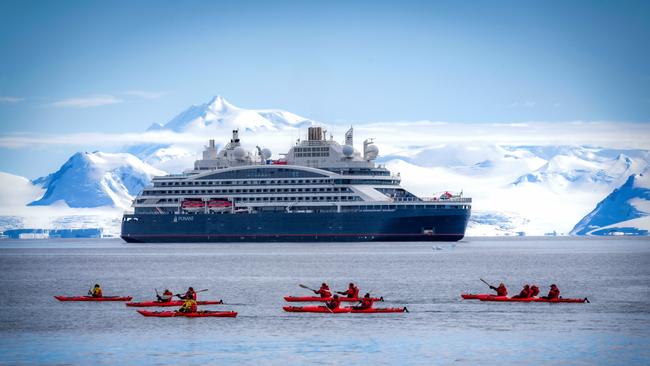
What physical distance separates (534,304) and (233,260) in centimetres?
5403

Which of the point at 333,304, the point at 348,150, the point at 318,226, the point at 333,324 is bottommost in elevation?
the point at 333,324

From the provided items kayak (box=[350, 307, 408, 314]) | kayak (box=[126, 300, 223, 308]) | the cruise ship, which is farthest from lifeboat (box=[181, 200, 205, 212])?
kayak (box=[350, 307, 408, 314])

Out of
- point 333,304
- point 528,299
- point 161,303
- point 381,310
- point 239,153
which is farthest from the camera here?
point 239,153

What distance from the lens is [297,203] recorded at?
150 meters

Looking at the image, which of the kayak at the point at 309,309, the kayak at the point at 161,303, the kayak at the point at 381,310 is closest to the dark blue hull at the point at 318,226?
the kayak at the point at 161,303

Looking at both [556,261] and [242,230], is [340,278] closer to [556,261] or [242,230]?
[556,261]

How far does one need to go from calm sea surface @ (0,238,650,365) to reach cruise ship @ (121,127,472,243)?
154 ft

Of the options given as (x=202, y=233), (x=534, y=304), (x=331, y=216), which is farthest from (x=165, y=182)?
(x=534, y=304)

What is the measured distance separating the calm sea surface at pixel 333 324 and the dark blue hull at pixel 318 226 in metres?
45.9

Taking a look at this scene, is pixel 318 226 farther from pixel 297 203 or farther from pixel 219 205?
pixel 219 205

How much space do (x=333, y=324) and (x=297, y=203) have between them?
3645 inches

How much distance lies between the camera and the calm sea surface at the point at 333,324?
47.4 m

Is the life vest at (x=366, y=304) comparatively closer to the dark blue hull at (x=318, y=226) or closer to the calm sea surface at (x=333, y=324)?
the calm sea surface at (x=333, y=324)

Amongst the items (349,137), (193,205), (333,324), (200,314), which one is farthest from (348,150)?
(333,324)
